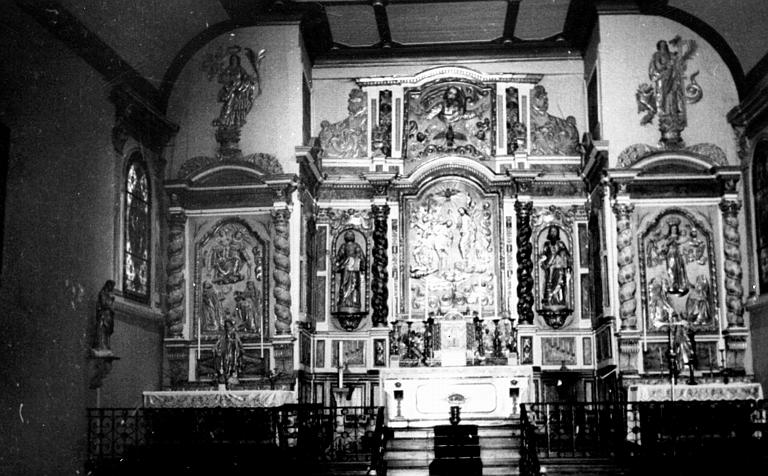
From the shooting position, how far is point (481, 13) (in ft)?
61.3

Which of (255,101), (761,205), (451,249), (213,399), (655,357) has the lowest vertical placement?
(213,399)

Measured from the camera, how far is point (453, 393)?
17141mm

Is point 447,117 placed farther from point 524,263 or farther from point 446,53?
point 524,263

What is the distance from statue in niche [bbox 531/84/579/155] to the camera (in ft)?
64.6

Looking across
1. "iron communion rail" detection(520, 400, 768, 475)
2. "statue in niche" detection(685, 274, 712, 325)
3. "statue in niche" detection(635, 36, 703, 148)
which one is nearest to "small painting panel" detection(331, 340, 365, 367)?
"iron communion rail" detection(520, 400, 768, 475)

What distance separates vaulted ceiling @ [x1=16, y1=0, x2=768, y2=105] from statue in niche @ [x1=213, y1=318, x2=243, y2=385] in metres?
4.62

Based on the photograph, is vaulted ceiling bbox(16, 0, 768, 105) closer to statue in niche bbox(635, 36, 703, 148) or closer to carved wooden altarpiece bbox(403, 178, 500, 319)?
statue in niche bbox(635, 36, 703, 148)

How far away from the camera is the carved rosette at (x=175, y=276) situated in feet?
58.7

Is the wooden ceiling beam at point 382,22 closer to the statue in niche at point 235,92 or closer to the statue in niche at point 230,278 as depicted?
the statue in niche at point 235,92

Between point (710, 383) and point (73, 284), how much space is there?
9.87m

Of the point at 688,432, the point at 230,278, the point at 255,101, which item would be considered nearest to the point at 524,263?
the point at 230,278

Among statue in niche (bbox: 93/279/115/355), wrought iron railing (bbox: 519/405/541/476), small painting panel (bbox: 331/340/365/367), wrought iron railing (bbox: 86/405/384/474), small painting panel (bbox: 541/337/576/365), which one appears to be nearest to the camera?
wrought iron railing (bbox: 519/405/541/476)

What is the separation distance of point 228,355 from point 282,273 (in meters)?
1.73

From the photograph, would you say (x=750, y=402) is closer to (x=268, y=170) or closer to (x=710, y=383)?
(x=710, y=383)
